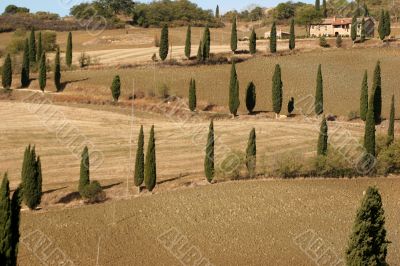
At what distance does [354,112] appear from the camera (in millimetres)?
69938

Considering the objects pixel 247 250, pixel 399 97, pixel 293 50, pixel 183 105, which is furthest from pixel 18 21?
pixel 247 250

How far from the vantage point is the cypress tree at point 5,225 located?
24891mm

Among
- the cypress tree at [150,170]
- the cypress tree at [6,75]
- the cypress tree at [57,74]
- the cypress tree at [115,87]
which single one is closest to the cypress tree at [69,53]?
the cypress tree at [57,74]

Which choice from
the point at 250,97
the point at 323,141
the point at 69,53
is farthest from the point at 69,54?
the point at 323,141

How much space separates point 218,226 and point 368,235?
1116 cm

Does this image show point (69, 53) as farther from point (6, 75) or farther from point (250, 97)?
point (250, 97)

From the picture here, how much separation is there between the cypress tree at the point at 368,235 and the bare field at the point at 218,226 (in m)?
5.34

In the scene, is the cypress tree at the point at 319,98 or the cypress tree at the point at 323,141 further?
the cypress tree at the point at 319,98

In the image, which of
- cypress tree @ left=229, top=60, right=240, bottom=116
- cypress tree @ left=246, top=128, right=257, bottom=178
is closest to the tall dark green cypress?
cypress tree @ left=229, top=60, right=240, bottom=116

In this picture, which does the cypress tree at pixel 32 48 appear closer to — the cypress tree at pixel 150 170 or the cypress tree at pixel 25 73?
the cypress tree at pixel 25 73

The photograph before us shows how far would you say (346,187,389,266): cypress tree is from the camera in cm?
2698

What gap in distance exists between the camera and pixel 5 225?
2506 cm

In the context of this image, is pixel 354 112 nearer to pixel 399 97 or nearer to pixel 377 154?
pixel 399 97

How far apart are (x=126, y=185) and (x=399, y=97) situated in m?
41.1
